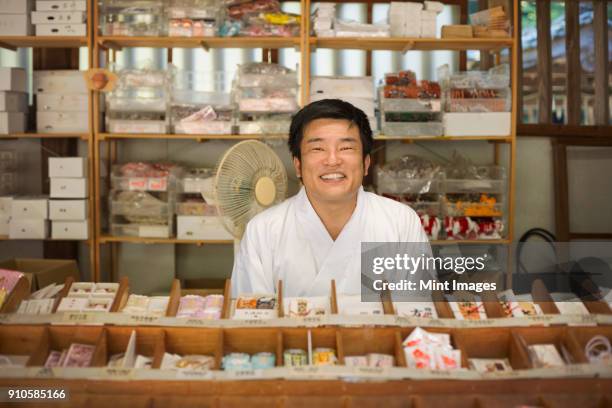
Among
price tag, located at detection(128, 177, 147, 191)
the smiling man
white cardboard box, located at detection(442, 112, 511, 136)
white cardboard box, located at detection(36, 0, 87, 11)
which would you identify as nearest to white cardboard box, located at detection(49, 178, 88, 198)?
price tag, located at detection(128, 177, 147, 191)

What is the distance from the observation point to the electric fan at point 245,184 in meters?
2.72

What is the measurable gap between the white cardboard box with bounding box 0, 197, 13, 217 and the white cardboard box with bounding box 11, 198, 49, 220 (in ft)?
0.05

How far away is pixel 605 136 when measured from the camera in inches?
170

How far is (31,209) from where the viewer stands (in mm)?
3900

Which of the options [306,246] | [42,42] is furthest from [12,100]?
[306,246]

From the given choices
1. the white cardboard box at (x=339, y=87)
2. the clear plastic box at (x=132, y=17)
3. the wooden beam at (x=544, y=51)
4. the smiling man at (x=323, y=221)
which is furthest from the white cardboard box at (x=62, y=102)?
the wooden beam at (x=544, y=51)

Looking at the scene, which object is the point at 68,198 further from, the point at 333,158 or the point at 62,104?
the point at 333,158

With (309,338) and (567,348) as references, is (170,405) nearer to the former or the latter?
(309,338)

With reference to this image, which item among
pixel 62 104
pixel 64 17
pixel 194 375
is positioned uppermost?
pixel 64 17

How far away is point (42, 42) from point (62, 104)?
378mm

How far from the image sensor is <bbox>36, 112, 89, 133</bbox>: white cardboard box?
400 centimetres

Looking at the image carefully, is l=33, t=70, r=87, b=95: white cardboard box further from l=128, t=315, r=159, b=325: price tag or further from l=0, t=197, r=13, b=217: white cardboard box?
l=128, t=315, r=159, b=325: price tag

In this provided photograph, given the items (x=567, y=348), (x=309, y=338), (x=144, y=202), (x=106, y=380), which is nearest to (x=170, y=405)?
(x=106, y=380)

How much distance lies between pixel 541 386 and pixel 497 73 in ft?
9.61
